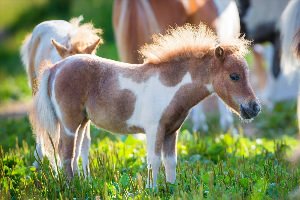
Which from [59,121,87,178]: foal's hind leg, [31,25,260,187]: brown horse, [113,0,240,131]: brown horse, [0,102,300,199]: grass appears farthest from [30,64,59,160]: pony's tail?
[113,0,240,131]: brown horse

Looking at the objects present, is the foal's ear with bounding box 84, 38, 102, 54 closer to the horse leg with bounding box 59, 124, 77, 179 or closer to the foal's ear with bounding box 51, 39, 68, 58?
the foal's ear with bounding box 51, 39, 68, 58

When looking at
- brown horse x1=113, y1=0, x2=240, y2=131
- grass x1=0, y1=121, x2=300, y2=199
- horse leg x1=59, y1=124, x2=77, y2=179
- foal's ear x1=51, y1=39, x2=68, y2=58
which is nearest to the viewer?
grass x1=0, y1=121, x2=300, y2=199

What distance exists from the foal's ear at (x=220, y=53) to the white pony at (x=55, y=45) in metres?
1.43

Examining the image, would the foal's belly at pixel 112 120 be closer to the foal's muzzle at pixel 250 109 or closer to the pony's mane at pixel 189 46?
the pony's mane at pixel 189 46

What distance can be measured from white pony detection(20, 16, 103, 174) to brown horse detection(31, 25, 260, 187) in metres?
0.33

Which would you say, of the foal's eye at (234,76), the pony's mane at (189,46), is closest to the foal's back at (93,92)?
the pony's mane at (189,46)

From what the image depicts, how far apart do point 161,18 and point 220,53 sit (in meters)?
3.76

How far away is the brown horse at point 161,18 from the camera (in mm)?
8688

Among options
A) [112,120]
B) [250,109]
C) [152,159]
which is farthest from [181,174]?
[250,109]

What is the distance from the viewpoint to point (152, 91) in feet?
18.0

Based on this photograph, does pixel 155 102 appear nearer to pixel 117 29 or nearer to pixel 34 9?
pixel 117 29

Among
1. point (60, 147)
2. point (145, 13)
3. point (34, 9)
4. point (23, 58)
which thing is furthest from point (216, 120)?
point (34, 9)

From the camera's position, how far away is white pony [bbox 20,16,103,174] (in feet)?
20.9

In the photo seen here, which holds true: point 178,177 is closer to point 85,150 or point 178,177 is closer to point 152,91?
point 152,91
